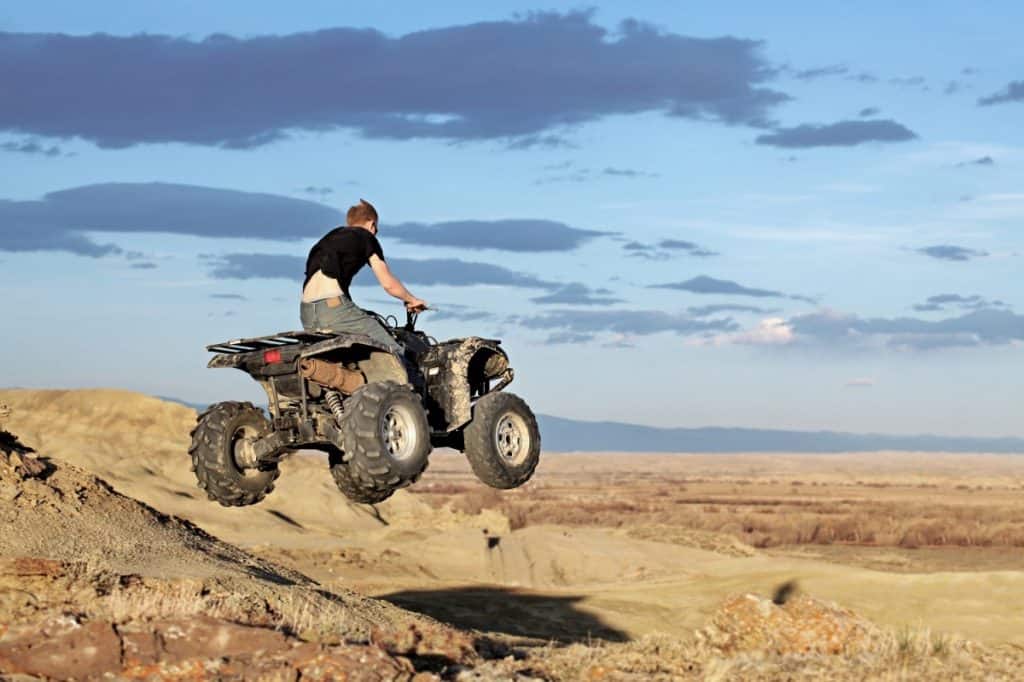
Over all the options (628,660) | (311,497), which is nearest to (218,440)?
(628,660)

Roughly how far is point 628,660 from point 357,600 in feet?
25.2

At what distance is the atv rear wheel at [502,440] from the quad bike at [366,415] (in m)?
0.01

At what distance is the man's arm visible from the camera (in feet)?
40.8

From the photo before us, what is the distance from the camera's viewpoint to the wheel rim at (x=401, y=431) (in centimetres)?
1186

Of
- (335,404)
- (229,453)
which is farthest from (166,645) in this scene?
(335,404)

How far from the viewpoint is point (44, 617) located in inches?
507

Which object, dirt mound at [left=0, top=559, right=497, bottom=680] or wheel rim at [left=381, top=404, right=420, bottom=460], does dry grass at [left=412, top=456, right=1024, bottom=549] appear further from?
wheel rim at [left=381, top=404, right=420, bottom=460]

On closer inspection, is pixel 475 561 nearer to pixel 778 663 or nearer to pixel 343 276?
pixel 778 663

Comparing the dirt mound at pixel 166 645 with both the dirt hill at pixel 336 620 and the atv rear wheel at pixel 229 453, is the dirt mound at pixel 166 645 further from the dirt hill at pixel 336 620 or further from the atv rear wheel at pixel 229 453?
the atv rear wheel at pixel 229 453

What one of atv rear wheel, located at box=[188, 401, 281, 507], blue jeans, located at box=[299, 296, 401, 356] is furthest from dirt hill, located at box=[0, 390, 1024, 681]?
blue jeans, located at box=[299, 296, 401, 356]

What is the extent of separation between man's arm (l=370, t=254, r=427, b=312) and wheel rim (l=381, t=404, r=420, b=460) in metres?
1.24

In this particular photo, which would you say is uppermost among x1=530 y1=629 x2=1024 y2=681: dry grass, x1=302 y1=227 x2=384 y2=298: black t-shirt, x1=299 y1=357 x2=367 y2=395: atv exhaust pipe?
x1=302 y1=227 x2=384 y2=298: black t-shirt

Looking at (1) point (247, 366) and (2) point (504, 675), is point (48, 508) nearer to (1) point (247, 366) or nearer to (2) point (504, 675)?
(1) point (247, 366)

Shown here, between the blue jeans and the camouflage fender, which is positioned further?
the camouflage fender
